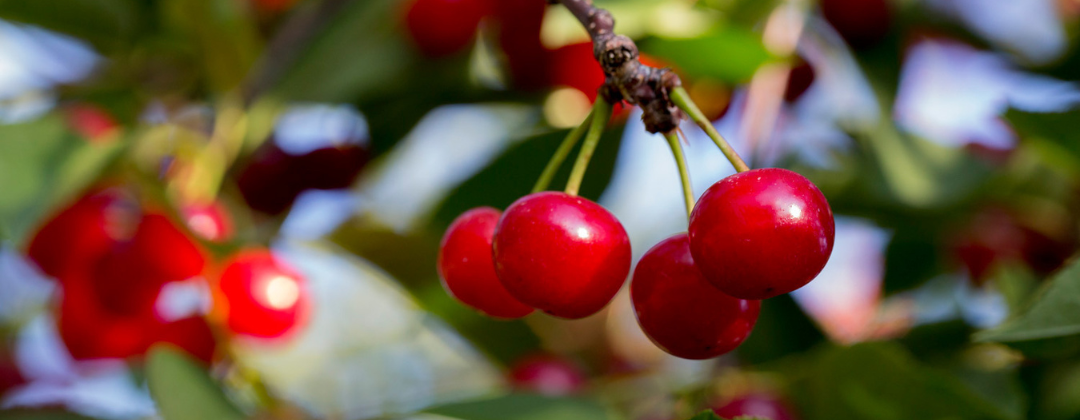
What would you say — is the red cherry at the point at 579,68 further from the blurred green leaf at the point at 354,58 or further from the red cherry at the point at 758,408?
the red cherry at the point at 758,408

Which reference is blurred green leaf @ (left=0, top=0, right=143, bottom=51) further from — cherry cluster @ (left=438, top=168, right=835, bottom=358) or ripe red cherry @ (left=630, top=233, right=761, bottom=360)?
ripe red cherry @ (left=630, top=233, right=761, bottom=360)

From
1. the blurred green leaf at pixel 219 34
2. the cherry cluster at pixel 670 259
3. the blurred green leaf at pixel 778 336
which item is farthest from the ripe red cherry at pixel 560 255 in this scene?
the blurred green leaf at pixel 219 34

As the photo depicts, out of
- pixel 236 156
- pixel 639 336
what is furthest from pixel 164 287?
pixel 639 336

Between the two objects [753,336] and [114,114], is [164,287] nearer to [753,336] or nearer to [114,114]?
[114,114]

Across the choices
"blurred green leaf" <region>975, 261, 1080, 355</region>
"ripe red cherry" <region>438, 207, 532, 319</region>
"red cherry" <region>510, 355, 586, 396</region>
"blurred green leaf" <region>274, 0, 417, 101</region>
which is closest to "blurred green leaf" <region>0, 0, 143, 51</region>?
"blurred green leaf" <region>274, 0, 417, 101</region>

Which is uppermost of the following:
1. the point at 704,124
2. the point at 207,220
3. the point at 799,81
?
the point at 799,81

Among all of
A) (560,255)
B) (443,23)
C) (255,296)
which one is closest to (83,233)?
(255,296)

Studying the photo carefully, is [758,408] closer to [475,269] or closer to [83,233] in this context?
[475,269]
